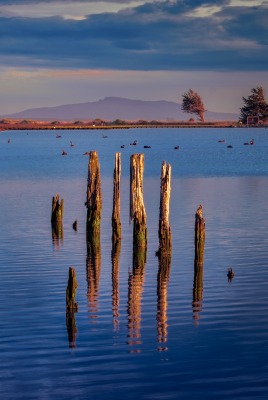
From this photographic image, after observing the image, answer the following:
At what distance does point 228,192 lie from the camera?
176 feet

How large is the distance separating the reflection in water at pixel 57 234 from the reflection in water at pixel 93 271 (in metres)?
1.03

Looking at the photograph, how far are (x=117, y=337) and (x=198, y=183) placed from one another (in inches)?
1739

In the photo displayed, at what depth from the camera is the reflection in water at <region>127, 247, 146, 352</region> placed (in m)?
17.7

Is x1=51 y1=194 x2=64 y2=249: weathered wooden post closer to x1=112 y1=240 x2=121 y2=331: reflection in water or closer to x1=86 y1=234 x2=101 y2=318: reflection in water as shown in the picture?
x1=86 y1=234 x2=101 y2=318: reflection in water

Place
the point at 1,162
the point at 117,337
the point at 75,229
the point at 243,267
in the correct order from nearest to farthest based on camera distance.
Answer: the point at 117,337 → the point at 243,267 → the point at 75,229 → the point at 1,162

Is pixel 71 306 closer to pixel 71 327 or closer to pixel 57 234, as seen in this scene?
pixel 71 327

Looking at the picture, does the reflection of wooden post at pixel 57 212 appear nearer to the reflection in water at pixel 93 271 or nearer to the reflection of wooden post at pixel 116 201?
the reflection in water at pixel 93 271

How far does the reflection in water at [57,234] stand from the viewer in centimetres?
3047

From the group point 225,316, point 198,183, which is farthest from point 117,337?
point 198,183

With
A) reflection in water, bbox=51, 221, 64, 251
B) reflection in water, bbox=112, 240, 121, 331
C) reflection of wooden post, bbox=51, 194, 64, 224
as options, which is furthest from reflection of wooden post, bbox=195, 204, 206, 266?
reflection of wooden post, bbox=51, 194, 64, 224

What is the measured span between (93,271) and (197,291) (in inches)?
165

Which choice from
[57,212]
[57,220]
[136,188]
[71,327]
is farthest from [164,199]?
[57,212]

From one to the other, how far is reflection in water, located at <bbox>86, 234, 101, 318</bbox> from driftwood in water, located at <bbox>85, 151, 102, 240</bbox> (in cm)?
37

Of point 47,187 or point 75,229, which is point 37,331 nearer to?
point 75,229
